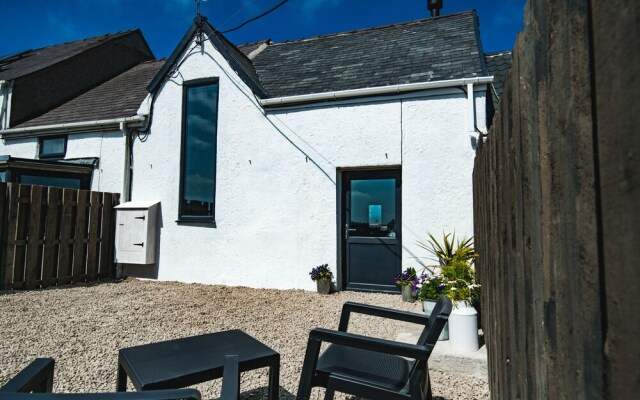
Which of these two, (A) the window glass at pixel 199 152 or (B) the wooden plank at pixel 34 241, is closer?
(B) the wooden plank at pixel 34 241

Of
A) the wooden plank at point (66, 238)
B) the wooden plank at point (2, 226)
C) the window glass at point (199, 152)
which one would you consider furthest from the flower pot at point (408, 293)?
the wooden plank at point (2, 226)

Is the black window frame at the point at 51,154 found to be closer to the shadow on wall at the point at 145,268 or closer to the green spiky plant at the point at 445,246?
the shadow on wall at the point at 145,268

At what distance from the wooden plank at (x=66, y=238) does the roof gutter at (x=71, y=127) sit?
207 cm

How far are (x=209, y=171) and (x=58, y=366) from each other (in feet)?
16.7

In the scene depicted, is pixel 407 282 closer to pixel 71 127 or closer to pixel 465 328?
pixel 465 328

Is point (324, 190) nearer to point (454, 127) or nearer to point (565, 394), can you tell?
point (454, 127)

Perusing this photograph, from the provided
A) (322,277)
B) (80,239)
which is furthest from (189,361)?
(80,239)

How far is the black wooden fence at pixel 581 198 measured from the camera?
579 millimetres

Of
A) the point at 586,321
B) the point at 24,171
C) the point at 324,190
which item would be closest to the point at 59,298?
the point at 24,171

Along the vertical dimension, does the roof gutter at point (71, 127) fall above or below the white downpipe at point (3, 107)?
below

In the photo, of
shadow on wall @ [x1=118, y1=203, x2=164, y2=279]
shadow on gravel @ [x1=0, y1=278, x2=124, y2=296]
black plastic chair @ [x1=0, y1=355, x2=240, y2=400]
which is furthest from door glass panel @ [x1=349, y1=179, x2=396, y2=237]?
shadow on gravel @ [x1=0, y1=278, x2=124, y2=296]

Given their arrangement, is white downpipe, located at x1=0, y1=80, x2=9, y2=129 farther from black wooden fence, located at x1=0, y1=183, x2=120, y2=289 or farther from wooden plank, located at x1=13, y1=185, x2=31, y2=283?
wooden plank, located at x1=13, y1=185, x2=31, y2=283

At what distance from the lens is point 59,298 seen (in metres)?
5.97

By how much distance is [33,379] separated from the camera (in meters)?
1.61
